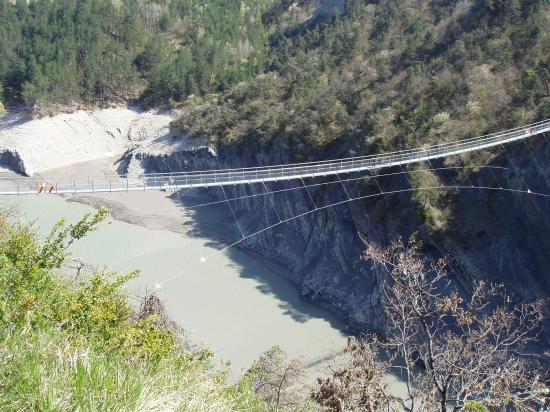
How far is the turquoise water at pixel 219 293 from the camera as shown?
603 inches

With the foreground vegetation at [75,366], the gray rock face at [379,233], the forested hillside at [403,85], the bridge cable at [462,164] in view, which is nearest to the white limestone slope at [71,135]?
the forested hillside at [403,85]

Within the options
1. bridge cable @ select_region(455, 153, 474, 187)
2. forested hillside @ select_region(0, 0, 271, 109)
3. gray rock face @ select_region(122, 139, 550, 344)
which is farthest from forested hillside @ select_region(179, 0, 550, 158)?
forested hillside @ select_region(0, 0, 271, 109)

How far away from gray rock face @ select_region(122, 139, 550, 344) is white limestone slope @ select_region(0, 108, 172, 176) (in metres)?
13.3

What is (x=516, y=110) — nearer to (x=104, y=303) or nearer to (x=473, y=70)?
(x=473, y=70)

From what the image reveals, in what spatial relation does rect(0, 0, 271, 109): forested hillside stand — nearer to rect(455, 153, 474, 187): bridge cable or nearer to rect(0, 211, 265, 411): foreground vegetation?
rect(455, 153, 474, 187): bridge cable

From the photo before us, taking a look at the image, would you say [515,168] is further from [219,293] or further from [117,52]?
[117,52]

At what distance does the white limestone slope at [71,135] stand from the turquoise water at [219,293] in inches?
345

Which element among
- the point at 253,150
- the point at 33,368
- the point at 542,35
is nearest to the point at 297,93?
the point at 253,150

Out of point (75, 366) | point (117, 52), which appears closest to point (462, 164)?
point (75, 366)

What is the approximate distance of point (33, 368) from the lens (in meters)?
2.82

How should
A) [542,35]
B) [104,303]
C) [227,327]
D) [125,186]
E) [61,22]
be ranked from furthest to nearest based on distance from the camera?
[61,22] < [542,35] < [227,327] < [125,186] < [104,303]

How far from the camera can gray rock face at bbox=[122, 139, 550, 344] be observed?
13961mm

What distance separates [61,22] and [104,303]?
4310cm

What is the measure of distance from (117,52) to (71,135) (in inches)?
423
